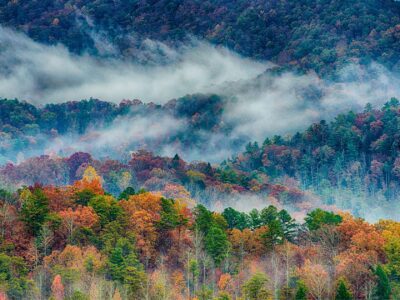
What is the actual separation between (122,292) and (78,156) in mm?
123762

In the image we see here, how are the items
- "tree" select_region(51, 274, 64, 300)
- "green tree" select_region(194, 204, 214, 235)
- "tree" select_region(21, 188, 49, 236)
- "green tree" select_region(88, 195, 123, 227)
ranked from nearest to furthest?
"tree" select_region(51, 274, 64, 300) < "tree" select_region(21, 188, 49, 236) < "green tree" select_region(88, 195, 123, 227) < "green tree" select_region(194, 204, 214, 235)

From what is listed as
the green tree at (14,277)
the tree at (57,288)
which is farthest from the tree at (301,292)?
the green tree at (14,277)

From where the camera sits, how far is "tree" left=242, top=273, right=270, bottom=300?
249 ft

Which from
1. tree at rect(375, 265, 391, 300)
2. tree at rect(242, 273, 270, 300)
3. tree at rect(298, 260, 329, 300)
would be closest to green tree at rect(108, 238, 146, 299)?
tree at rect(242, 273, 270, 300)

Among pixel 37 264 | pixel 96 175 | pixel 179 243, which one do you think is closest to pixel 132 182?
pixel 96 175

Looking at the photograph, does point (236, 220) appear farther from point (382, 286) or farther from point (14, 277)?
point (14, 277)

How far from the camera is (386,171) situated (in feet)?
643

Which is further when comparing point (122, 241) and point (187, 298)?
point (122, 241)

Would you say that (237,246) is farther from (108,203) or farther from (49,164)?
(49,164)

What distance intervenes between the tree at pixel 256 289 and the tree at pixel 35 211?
95.0ft

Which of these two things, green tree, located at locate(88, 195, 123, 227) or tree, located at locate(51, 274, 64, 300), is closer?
tree, located at locate(51, 274, 64, 300)

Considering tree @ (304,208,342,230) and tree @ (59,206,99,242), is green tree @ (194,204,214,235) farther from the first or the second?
tree @ (59,206,99,242)

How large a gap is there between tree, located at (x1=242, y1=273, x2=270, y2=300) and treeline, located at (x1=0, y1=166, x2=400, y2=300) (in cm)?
11

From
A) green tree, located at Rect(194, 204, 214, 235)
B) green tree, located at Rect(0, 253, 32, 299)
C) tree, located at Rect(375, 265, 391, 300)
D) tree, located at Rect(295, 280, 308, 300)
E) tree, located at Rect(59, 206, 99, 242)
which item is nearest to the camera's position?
tree, located at Rect(295, 280, 308, 300)
